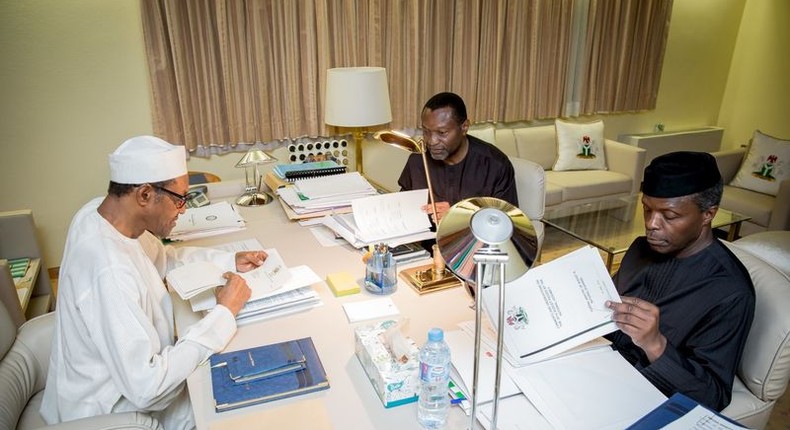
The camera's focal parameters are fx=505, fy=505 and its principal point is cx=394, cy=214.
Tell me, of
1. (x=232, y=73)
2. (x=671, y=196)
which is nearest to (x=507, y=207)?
(x=671, y=196)

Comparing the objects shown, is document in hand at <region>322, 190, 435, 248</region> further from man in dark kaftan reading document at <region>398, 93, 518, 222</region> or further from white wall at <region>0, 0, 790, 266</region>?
white wall at <region>0, 0, 790, 266</region>

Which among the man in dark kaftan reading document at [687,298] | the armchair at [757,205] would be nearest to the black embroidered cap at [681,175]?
the man in dark kaftan reading document at [687,298]

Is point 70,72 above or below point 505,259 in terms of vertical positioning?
above

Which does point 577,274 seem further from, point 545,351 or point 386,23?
point 386,23

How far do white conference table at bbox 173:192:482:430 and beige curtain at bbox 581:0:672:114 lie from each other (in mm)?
3557

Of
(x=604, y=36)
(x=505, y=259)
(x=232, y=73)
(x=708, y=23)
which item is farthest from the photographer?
(x=708, y=23)

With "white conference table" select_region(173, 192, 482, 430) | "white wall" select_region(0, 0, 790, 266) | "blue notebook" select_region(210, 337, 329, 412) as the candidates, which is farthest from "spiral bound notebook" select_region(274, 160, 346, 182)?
"blue notebook" select_region(210, 337, 329, 412)

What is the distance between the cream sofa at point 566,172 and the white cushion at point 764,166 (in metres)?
0.76

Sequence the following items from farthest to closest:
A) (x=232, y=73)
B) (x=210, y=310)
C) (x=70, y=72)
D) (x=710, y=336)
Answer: (x=232, y=73), (x=70, y=72), (x=210, y=310), (x=710, y=336)

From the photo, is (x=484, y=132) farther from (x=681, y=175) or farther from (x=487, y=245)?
(x=487, y=245)

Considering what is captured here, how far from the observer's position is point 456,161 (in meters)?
2.37

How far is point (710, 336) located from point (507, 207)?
723 millimetres

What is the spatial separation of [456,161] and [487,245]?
5.28 feet

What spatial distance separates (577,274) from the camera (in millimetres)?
1247
